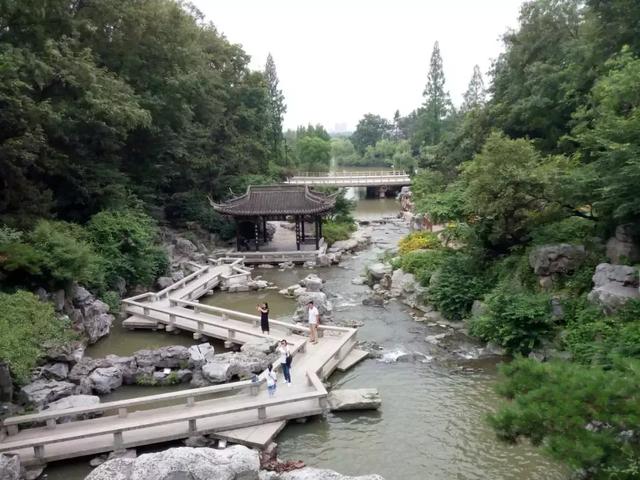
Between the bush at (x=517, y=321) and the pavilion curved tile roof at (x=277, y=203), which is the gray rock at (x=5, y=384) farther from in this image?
the pavilion curved tile roof at (x=277, y=203)

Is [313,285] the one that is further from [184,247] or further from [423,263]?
[184,247]

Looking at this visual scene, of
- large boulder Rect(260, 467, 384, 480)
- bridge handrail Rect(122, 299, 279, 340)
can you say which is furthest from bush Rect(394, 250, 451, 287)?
large boulder Rect(260, 467, 384, 480)

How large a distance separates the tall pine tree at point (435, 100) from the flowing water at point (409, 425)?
148 feet

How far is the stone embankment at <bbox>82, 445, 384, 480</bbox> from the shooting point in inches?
276

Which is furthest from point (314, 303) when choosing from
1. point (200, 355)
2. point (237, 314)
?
point (200, 355)

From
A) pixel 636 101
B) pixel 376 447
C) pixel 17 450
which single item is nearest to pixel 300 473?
pixel 376 447

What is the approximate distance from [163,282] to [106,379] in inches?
349

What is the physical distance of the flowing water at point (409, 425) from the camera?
8.77 metres

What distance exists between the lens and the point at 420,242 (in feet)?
76.3

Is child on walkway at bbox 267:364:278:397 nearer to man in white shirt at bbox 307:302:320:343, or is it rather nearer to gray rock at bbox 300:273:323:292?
man in white shirt at bbox 307:302:320:343

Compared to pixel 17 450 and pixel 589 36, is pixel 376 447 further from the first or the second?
pixel 589 36

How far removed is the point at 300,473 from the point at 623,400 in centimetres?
437

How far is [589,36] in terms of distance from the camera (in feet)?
64.1

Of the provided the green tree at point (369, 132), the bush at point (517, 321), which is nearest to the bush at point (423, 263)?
the bush at point (517, 321)
